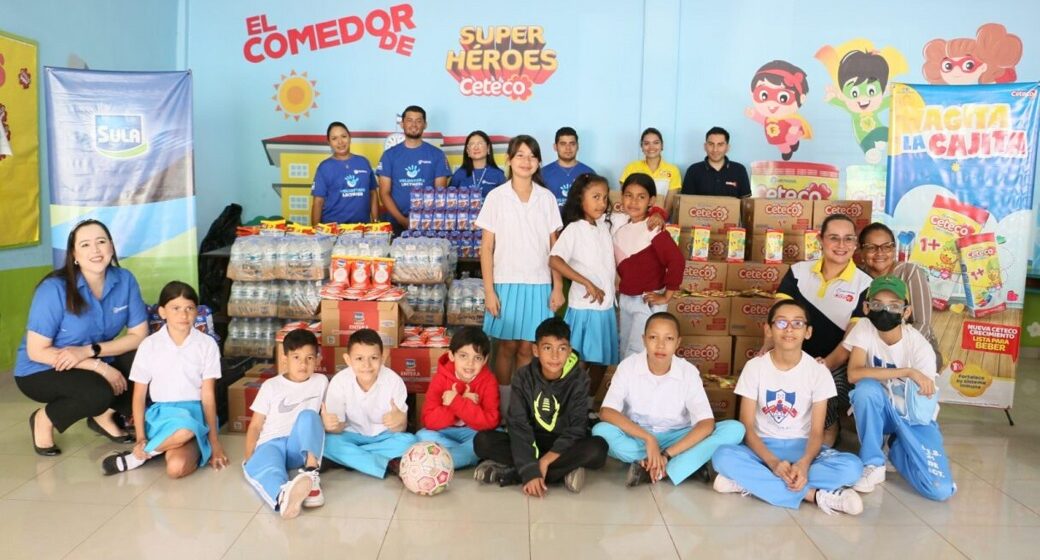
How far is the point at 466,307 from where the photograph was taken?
4.98 metres

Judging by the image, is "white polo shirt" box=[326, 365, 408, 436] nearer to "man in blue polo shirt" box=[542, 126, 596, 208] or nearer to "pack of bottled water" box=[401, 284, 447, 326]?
"pack of bottled water" box=[401, 284, 447, 326]

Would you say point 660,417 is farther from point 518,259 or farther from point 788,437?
point 518,259

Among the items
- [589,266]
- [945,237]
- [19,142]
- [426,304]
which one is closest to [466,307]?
[426,304]

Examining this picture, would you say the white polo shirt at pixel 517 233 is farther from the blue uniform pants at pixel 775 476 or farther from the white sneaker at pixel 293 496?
the white sneaker at pixel 293 496

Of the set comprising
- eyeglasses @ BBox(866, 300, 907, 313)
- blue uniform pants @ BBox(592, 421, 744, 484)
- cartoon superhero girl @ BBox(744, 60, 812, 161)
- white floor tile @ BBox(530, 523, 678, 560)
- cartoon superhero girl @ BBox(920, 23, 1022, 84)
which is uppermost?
cartoon superhero girl @ BBox(920, 23, 1022, 84)

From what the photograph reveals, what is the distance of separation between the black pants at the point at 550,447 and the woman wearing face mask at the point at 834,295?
126cm

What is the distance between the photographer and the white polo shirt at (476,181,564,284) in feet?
13.8

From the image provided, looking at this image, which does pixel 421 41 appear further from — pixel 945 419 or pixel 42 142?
pixel 945 419

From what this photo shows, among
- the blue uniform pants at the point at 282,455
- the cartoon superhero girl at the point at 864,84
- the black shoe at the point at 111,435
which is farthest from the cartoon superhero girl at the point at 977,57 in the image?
the black shoe at the point at 111,435

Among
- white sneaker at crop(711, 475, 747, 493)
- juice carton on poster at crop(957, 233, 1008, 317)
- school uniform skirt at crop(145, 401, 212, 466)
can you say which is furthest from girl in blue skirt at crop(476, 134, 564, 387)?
juice carton on poster at crop(957, 233, 1008, 317)

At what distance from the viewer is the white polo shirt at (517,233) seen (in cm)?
419

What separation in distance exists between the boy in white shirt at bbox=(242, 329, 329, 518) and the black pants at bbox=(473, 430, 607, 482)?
0.72m

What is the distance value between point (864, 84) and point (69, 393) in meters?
6.37

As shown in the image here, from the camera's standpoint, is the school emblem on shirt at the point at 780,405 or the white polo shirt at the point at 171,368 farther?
the white polo shirt at the point at 171,368
